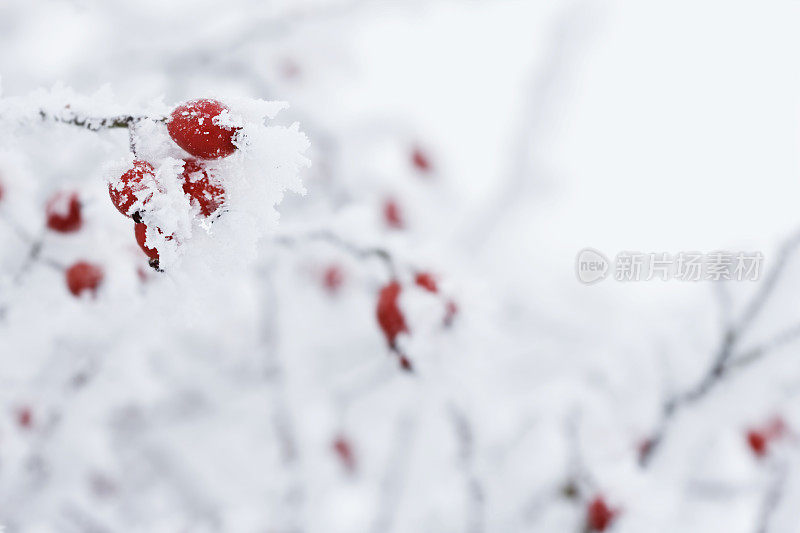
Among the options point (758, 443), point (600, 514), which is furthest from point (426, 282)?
point (758, 443)

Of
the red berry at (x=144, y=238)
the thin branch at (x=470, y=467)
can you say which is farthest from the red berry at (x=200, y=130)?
the thin branch at (x=470, y=467)

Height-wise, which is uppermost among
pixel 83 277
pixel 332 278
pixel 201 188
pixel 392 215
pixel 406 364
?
pixel 392 215

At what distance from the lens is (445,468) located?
239cm

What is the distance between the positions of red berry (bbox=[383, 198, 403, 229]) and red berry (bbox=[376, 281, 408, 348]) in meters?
1.56

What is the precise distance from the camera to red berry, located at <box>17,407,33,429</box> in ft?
5.50

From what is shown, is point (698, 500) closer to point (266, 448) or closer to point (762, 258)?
point (762, 258)

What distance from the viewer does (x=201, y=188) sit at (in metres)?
0.77

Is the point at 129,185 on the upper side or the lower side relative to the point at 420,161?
lower

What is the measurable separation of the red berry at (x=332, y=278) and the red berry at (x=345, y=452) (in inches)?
26.1

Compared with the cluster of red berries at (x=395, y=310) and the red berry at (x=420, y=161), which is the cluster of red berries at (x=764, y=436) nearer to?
the cluster of red berries at (x=395, y=310)

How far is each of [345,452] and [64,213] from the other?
1.81 meters

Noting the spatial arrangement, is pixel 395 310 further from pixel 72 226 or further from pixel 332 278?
pixel 332 278

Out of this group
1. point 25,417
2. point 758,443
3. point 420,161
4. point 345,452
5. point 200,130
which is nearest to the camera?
point 200,130

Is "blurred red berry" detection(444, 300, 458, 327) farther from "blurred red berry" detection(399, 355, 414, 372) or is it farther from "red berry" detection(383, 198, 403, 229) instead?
"red berry" detection(383, 198, 403, 229)
